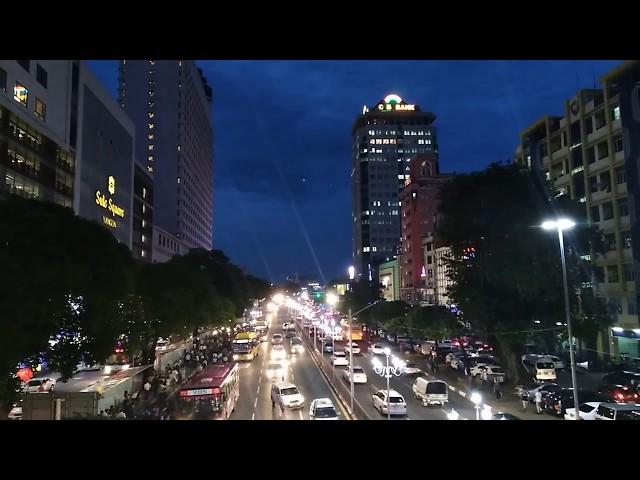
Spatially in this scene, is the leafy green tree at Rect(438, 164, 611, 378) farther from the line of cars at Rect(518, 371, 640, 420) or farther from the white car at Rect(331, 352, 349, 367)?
the white car at Rect(331, 352, 349, 367)

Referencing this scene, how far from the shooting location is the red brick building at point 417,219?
79.4 meters

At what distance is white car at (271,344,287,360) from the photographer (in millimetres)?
41537

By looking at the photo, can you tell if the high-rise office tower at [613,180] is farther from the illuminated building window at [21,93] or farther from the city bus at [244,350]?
the illuminated building window at [21,93]

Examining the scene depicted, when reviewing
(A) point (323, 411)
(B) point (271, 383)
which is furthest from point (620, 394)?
(B) point (271, 383)

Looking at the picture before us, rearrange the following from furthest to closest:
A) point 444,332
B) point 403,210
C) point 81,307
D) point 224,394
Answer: point 403,210 < point 444,332 < point 224,394 < point 81,307

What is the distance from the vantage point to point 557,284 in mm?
26578

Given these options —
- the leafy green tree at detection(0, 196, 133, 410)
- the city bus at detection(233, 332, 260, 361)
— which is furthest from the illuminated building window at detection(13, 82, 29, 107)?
the city bus at detection(233, 332, 260, 361)

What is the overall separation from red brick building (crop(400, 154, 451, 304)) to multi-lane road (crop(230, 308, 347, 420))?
39267 millimetres

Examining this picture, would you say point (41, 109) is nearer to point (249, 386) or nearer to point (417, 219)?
point (249, 386)

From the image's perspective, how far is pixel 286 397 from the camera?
2238cm

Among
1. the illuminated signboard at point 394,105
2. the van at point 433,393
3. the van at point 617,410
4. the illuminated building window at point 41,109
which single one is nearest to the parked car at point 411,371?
the van at point 433,393
